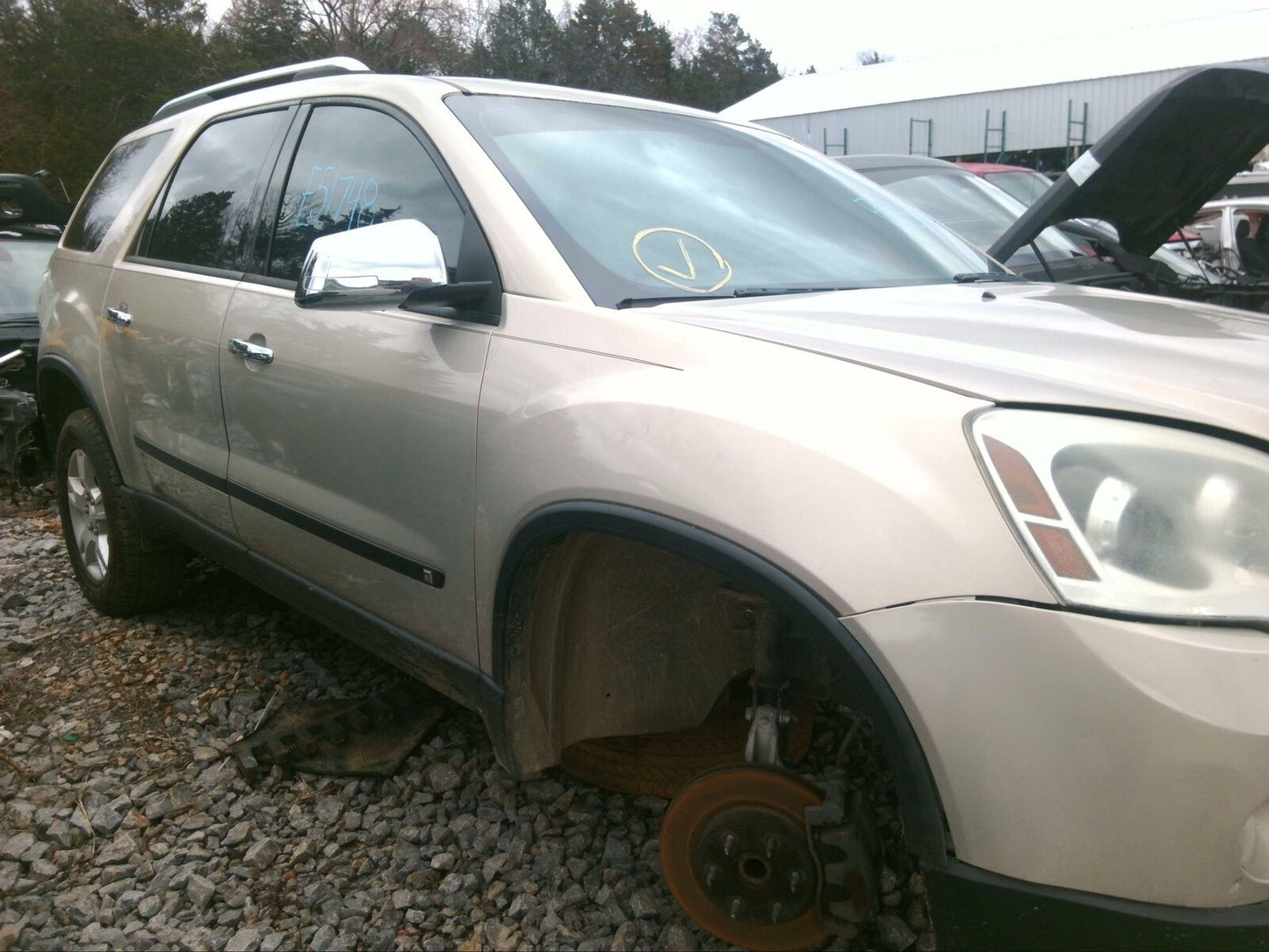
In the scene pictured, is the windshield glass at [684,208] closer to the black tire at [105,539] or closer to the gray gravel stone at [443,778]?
the gray gravel stone at [443,778]

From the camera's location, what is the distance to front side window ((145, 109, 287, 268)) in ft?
9.90

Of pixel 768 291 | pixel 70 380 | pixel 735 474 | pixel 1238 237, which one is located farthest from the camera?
pixel 1238 237

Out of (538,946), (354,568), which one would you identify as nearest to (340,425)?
(354,568)

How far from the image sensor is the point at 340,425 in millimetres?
2391

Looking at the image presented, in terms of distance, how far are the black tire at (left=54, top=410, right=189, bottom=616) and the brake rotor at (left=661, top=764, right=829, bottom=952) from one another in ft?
8.06

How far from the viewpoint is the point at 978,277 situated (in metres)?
2.64

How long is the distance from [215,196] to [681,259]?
1.74m

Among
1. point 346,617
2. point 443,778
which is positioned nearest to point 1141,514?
point 346,617

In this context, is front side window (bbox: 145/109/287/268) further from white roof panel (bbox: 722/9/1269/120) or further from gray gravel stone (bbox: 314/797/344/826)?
white roof panel (bbox: 722/9/1269/120)

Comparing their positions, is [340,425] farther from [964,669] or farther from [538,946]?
[964,669]

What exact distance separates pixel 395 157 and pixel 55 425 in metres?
2.41

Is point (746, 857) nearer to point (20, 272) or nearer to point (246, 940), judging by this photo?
point (246, 940)

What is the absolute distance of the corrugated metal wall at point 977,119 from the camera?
82.9ft

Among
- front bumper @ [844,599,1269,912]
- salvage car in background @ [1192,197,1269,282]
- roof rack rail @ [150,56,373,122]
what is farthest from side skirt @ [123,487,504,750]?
salvage car in background @ [1192,197,1269,282]
